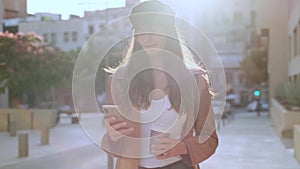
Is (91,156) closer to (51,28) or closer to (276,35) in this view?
(51,28)

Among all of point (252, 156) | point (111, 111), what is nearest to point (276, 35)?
point (252, 156)

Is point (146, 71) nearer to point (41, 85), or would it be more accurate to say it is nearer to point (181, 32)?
point (181, 32)

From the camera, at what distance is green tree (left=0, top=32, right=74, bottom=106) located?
59.1 feet

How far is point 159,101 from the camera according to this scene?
2055 millimetres

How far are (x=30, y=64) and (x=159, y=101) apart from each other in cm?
1774

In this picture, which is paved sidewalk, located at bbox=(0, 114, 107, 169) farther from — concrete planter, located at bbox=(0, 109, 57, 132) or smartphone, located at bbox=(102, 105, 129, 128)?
smartphone, located at bbox=(102, 105, 129, 128)

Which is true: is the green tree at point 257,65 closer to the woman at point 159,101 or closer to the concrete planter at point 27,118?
the concrete planter at point 27,118

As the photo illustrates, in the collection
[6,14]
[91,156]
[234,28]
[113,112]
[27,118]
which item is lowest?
[27,118]

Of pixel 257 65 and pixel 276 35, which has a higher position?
pixel 276 35

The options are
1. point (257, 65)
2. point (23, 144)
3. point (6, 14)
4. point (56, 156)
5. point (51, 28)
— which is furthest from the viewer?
point (257, 65)

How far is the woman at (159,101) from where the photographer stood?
6.40ft

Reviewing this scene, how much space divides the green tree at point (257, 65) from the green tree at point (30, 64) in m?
30.0

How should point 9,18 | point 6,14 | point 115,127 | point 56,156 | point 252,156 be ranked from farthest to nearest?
point 9,18 < point 6,14 < point 252,156 < point 56,156 < point 115,127

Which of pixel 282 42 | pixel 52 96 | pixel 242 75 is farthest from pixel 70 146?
pixel 242 75
